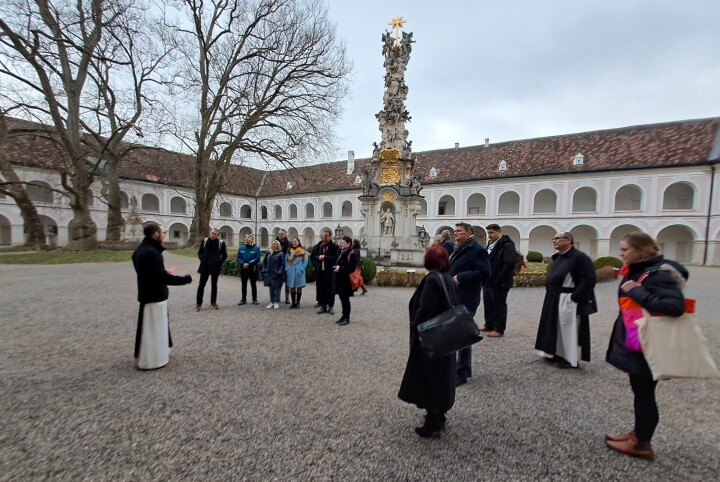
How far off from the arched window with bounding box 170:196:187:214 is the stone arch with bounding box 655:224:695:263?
1931 inches

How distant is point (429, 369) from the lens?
2609 millimetres

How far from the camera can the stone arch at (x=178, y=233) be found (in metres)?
41.0

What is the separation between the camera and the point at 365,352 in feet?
15.5

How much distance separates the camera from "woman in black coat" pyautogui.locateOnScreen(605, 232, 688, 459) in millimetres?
2152

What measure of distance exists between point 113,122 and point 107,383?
21046 mm

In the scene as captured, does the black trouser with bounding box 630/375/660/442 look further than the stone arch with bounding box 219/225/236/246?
No

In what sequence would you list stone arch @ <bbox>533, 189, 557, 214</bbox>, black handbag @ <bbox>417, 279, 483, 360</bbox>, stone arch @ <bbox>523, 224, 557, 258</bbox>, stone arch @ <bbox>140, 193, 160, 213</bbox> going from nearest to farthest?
1. black handbag @ <bbox>417, 279, 483, 360</bbox>
2. stone arch @ <bbox>533, 189, 557, 214</bbox>
3. stone arch @ <bbox>523, 224, 557, 258</bbox>
4. stone arch @ <bbox>140, 193, 160, 213</bbox>

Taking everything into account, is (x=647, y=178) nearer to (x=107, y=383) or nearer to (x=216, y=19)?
(x=216, y=19)

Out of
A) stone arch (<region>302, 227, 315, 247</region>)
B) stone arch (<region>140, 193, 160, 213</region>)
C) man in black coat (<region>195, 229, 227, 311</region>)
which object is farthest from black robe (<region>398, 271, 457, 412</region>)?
stone arch (<region>140, 193, 160, 213</region>)

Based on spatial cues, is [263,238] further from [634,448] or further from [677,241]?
[634,448]

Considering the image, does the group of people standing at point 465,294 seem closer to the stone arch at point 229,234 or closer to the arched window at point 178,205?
the arched window at point 178,205

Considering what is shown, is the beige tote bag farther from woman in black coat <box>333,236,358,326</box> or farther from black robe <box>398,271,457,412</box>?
woman in black coat <box>333,236,358,326</box>

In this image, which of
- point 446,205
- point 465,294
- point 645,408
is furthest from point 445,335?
point 446,205

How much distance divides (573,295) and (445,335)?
2776 mm
